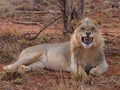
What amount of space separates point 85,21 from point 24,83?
4.23ft

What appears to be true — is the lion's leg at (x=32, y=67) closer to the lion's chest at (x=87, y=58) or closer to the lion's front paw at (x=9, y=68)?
the lion's front paw at (x=9, y=68)

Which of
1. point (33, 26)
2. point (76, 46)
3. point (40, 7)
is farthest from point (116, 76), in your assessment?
point (40, 7)

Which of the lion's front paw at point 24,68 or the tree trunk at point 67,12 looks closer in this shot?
the lion's front paw at point 24,68

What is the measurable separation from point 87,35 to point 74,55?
47 cm

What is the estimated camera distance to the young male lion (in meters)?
6.48

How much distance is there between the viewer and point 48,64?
7074 mm

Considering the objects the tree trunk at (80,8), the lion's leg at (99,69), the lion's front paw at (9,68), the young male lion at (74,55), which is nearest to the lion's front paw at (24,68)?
the young male lion at (74,55)

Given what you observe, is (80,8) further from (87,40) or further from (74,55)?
(87,40)

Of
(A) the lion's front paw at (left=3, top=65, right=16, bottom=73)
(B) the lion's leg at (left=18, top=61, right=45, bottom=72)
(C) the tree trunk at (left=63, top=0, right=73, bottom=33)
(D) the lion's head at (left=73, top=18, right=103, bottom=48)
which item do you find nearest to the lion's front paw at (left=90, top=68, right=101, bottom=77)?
(D) the lion's head at (left=73, top=18, right=103, bottom=48)

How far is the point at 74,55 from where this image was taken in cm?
670

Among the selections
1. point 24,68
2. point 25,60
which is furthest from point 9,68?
point 25,60

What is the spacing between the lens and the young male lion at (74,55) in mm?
6480

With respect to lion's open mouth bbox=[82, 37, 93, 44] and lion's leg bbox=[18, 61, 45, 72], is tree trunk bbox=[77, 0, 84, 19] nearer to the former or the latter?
lion's leg bbox=[18, 61, 45, 72]

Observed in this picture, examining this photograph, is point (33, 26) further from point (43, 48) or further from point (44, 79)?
point (44, 79)
